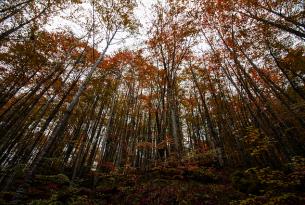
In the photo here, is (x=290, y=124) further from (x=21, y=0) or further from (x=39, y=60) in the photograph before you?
(x=21, y=0)

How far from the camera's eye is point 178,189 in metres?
6.71

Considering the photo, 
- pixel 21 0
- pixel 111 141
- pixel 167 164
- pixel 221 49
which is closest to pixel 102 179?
pixel 167 164

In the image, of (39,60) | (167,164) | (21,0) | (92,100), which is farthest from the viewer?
(92,100)

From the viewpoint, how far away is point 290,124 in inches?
518

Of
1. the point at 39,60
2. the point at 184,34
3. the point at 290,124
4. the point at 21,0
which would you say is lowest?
the point at 290,124

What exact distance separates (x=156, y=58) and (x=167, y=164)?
25.5 ft

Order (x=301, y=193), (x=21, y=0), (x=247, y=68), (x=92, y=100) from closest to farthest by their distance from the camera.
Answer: (x=301, y=193), (x=21, y=0), (x=247, y=68), (x=92, y=100)

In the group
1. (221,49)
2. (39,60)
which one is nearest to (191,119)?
(221,49)

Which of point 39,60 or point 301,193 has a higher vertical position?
point 39,60

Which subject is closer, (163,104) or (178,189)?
(178,189)

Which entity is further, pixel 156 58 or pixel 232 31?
pixel 156 58

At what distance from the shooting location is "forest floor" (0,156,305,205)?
5.86m

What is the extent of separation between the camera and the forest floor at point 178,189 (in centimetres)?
586

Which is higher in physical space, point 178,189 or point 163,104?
point 163,104
